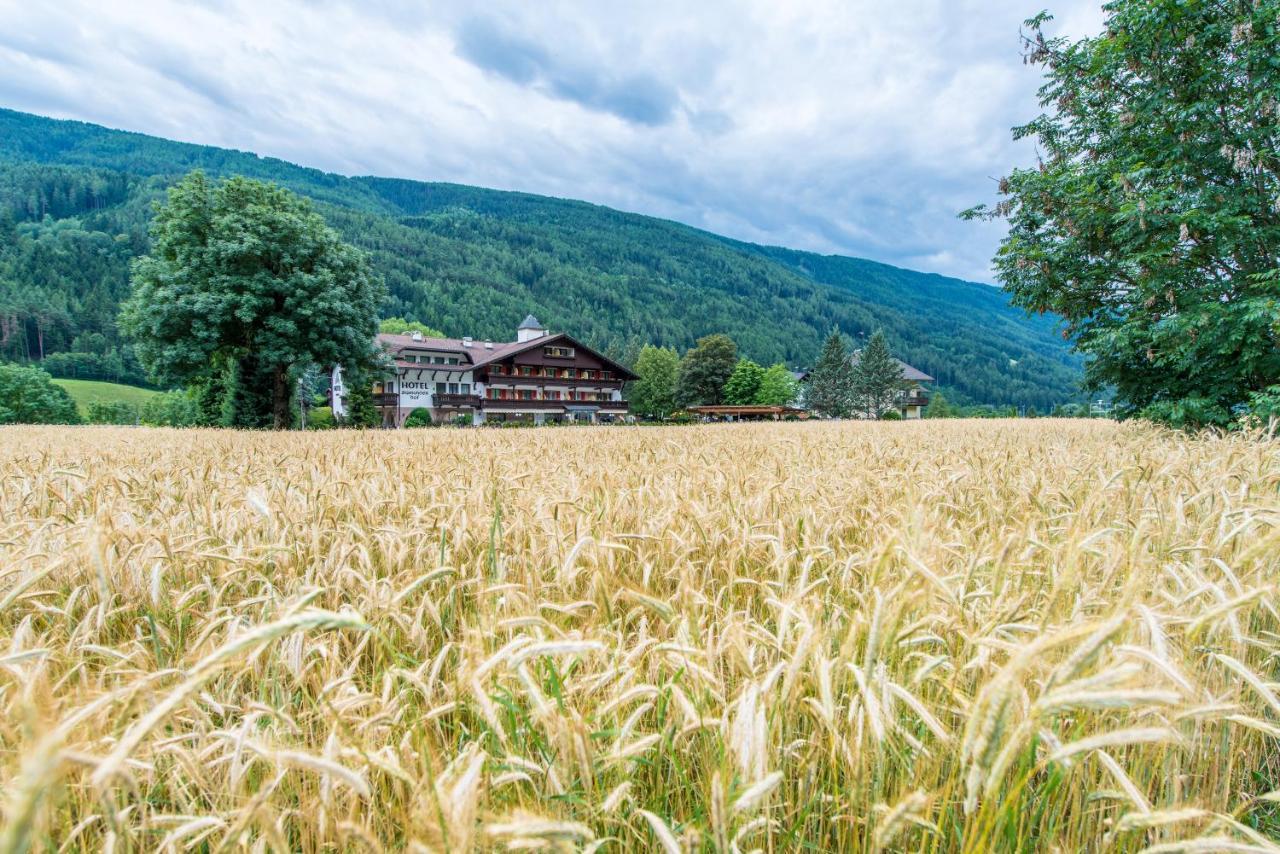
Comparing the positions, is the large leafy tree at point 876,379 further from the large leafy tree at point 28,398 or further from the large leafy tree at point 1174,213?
the large leafy tree at point 28,398

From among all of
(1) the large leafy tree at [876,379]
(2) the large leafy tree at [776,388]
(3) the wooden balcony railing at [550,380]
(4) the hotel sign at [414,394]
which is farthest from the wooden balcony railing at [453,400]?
(1) the large leafy tree at [876,379]

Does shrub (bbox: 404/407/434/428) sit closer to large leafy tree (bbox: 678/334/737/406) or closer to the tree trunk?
the tree trunk

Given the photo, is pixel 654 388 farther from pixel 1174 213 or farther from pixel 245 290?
pixel 1174 213

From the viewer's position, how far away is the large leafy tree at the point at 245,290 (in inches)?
908

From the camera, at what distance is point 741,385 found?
8175 cm

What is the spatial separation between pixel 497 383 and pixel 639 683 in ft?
219

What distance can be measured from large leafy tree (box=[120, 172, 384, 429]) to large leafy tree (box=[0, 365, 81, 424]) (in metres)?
39.9

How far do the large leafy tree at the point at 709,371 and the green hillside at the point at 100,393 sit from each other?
270ft

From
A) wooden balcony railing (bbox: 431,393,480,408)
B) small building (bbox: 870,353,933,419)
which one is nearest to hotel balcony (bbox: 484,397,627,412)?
wooden balcony railing (bbox: 431,393,480,408)

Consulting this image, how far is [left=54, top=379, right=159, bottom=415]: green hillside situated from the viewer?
81.1 meters

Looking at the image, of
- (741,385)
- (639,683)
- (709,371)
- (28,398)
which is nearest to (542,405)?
(709,371)

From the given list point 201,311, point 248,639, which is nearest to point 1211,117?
point 248,639

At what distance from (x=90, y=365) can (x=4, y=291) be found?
131 ft

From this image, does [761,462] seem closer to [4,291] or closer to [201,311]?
[201,311]
